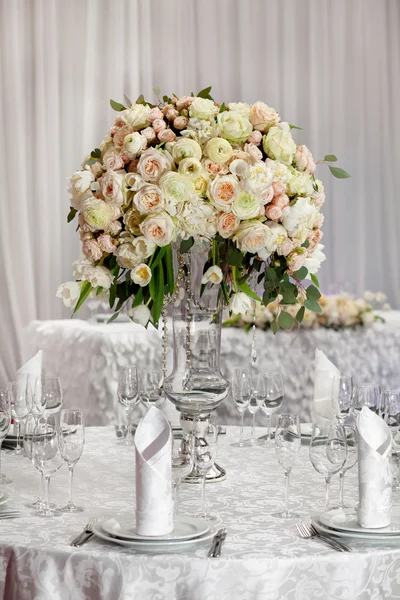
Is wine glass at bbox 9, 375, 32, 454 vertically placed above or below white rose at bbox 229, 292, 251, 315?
below

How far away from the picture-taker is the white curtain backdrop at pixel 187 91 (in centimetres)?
748

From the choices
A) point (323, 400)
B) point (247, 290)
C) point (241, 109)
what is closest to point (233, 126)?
point (241, 109)

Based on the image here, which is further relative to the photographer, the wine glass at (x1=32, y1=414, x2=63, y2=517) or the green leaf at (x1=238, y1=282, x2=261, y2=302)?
the green leaf at (x1=238, y1=282, x2=261, y2=302)

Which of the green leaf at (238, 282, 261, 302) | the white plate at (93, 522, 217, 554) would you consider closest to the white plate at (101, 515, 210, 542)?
the white plate at (93, 522, 217, 554)

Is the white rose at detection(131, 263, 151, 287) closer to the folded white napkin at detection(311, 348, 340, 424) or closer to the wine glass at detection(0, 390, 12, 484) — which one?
the wine glass at detection(0, 390, 12, 484)

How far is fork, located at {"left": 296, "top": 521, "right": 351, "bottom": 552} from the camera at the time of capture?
1.68 meters

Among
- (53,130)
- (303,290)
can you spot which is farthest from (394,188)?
(303,290)

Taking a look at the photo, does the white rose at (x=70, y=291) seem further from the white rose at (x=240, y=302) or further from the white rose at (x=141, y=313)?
the white rose at (x=240, y=302)

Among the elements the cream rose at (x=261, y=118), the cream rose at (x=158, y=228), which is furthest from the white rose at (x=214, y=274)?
the cream rose at (x=261, y=118)

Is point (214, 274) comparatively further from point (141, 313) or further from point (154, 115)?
point (154, 115)

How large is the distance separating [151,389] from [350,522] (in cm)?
93

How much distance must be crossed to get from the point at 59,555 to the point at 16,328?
5.86 m

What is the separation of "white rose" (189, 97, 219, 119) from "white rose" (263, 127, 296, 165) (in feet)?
0.51

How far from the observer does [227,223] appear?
2205mm
